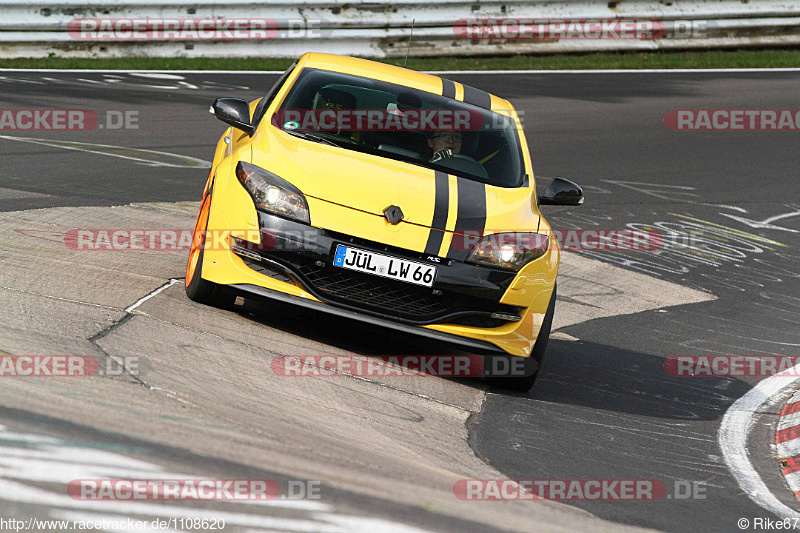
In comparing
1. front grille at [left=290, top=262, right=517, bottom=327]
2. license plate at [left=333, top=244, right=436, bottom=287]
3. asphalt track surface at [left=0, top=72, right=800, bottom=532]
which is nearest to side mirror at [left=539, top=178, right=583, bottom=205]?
asphalt track surface at [left=0, top=72, right=800, bottom=532]

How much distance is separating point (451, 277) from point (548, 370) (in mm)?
1425

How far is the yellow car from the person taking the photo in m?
5.33

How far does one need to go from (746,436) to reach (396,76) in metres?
3.09

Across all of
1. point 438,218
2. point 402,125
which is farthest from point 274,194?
point 402,125

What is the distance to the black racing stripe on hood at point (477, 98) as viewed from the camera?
6.89 m

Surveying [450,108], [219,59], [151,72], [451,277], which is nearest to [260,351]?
[451,277]

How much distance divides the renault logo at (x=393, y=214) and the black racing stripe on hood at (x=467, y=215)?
0.30m

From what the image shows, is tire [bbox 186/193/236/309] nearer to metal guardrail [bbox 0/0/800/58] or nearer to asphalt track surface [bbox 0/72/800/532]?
asphalt track surface [bbox 0/72/800/532]

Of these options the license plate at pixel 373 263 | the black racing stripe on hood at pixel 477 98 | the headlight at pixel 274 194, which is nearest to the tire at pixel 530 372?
the license plate at pixel 373 263

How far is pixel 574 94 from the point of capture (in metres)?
16.4

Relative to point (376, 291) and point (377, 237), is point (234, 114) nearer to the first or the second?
point (377, 237)

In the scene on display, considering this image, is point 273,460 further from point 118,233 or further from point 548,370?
point 118,233

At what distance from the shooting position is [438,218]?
5.48 meters

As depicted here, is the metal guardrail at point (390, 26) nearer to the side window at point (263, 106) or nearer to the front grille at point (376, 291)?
the side window at point (263, 106)
